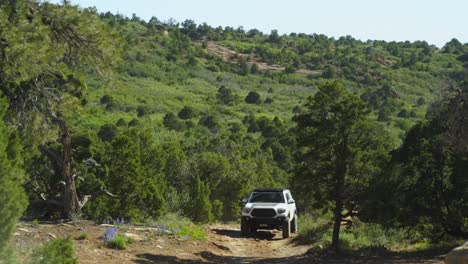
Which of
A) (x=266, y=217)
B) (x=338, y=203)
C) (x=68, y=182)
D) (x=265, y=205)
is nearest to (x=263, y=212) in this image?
(x=266, y=217)

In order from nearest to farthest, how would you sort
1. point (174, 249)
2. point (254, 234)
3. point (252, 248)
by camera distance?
point (174, 249), point (252, 248), point (254, 234)

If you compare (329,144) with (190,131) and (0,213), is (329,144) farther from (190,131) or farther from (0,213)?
(190,131)

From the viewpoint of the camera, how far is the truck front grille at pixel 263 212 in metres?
19.5

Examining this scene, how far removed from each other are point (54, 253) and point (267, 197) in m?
14.8

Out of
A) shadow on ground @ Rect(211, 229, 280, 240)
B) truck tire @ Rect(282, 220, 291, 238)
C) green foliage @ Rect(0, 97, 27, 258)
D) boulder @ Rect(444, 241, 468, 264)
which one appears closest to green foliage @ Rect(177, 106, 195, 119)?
shadow on ground @ Rect(211, 229, 280, 240)

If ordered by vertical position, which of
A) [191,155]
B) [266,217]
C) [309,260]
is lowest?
[309,260]

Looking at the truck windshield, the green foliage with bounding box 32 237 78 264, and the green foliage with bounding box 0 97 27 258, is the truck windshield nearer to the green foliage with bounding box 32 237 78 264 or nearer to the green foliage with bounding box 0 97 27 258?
the green foliage with bounding box 32 237 78 264

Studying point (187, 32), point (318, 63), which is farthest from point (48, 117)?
point (187, 32)

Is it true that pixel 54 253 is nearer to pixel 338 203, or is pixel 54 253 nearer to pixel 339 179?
pixel 339 179

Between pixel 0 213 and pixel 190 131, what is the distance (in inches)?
2780

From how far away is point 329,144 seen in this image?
16.3 meters

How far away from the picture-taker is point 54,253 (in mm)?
6355

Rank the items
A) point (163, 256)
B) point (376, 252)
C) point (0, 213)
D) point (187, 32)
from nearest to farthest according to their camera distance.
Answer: point (0, 213) → point (163, 256) → point (376, 252) → point (187, 32)

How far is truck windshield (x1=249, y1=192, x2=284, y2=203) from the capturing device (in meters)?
20.6
